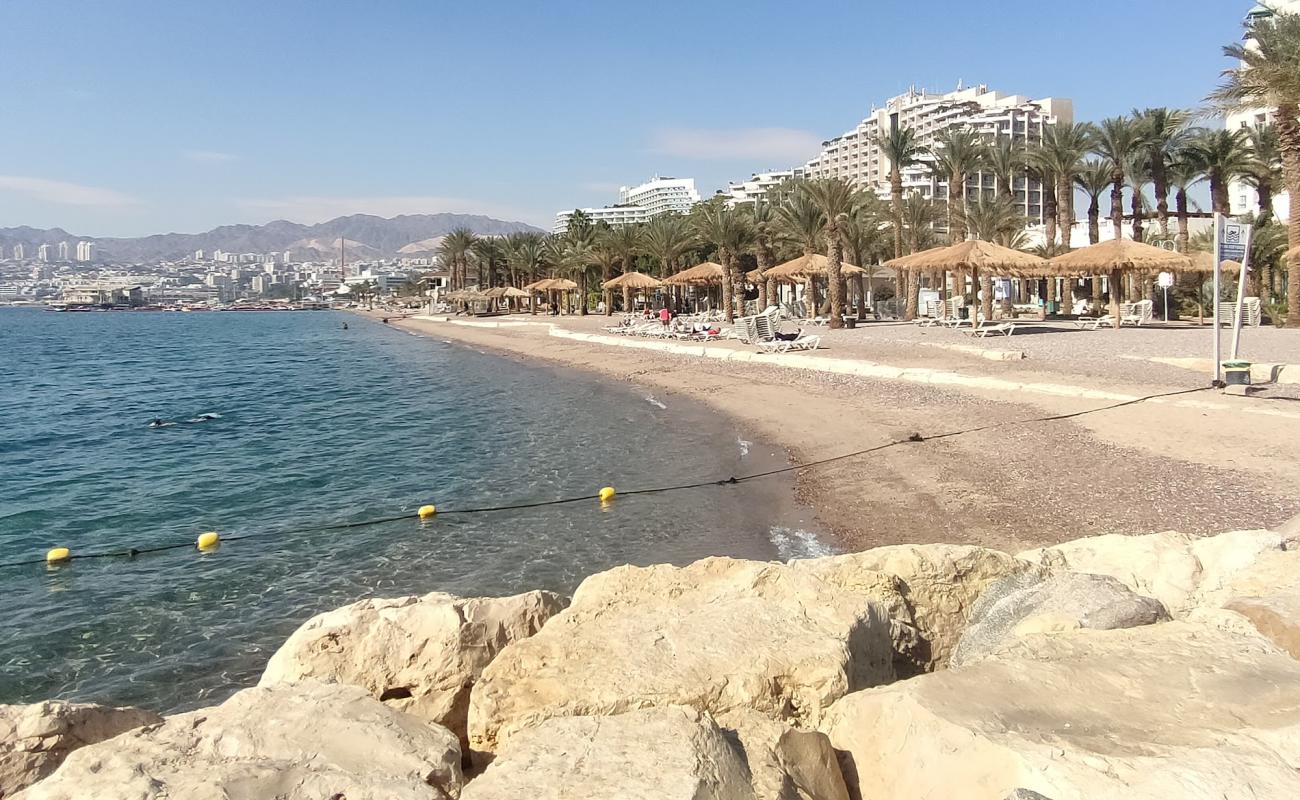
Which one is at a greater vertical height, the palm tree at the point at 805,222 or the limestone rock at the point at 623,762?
the palm tree at the point at 805,222

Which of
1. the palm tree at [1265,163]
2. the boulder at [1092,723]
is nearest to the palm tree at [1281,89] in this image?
the palm tree at [1265,163]

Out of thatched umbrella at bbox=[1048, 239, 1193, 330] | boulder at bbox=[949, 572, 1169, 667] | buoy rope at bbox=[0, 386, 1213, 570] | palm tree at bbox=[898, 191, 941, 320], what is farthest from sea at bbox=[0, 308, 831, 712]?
palm tree at bbox=[898, 191, 941, 320]


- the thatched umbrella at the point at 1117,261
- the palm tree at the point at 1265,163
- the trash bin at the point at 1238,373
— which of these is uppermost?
the palm tree at the point at 1265,163

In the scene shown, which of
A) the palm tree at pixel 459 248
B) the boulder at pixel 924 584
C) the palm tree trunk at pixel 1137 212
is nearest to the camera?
the boulder at pixel 924 584

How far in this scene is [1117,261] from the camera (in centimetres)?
2458

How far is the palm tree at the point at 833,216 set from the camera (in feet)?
96.6

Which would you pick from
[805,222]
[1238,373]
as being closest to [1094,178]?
[805,222]

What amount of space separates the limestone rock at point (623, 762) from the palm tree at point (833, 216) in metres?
27.5

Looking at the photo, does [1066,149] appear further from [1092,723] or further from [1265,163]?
[1092,723]

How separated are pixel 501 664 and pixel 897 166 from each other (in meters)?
39.9

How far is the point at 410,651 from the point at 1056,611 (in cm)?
293

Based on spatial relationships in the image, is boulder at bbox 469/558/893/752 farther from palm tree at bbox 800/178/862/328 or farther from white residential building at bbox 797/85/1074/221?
white residential building at bbox 797/85/1074/221

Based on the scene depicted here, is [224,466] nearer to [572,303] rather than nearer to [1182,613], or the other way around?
[1182,613]

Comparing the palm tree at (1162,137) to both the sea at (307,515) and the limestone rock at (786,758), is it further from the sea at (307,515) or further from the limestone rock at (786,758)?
the limestone rock at (786,758)
